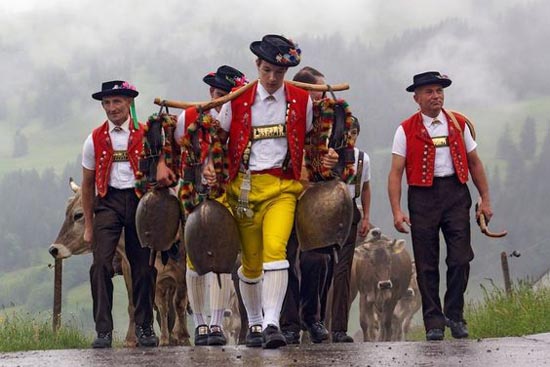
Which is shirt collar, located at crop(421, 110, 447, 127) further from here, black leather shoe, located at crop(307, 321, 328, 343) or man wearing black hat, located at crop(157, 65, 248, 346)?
man wearing black hat, located at crop(157, 65, 248, 346)

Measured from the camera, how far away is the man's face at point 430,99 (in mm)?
11836

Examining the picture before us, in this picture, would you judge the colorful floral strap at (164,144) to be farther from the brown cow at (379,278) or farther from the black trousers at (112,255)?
the brown cow at (379,278)

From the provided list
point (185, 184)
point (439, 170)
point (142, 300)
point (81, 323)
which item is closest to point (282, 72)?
point (185, 184)

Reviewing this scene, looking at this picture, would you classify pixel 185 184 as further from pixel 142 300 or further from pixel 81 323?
pixel 81 323

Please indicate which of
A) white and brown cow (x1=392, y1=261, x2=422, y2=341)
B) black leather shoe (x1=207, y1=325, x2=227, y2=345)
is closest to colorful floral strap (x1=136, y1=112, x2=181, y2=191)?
black leather shoe (x1=207, y1=325, x2=227, y2=345)

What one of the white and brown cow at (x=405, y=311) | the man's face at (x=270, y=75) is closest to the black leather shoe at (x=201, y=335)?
Answer: the man's face at (x=270, y=75)

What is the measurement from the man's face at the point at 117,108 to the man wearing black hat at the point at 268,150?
2.18m

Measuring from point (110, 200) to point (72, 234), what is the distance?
391 centimetres

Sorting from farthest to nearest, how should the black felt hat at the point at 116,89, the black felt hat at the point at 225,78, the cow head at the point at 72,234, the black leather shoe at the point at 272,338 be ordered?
the cow head at the point at 72,234, the black felt hat at the point at 225,78, the black felt hat at the point at 116,89, the black leather shoe at the point at 272,338

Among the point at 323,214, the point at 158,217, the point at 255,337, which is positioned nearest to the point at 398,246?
the point at 158,217

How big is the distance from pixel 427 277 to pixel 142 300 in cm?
220

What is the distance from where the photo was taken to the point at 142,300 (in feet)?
39.9

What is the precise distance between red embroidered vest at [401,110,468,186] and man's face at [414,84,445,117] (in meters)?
0.13

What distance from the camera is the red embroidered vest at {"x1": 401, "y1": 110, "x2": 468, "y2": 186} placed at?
11648 mm
